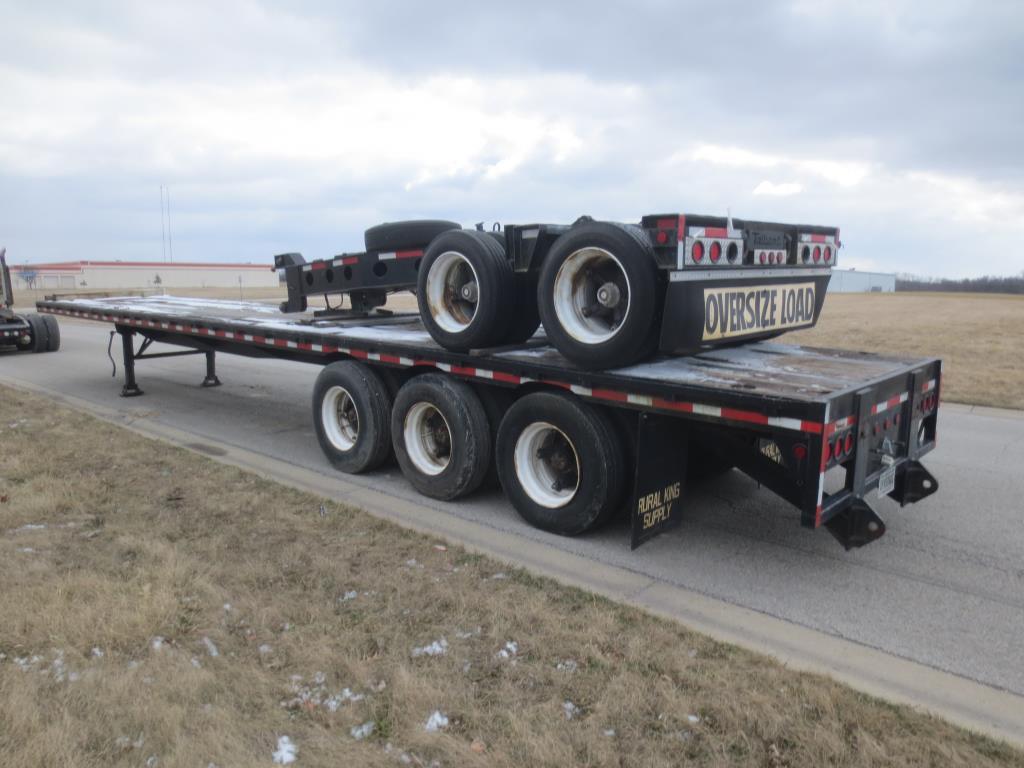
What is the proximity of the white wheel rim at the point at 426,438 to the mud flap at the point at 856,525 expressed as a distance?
2934 mm

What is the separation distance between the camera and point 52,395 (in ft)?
36.6

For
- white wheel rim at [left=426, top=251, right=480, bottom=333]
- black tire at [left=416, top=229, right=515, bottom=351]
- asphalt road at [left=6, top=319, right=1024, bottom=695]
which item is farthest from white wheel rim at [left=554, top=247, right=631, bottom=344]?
asphalt road at [left=6, top=319, right=1024, bottom=695]

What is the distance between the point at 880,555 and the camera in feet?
16.1

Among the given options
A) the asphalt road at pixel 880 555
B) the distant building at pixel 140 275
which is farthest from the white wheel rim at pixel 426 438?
the distant building at pixel 140 275

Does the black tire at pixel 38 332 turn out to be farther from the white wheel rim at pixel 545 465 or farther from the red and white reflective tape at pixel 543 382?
the white wheel rim at pixel 545 465

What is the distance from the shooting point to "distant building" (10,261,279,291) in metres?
79.8

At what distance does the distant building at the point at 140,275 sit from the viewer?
7981 cm

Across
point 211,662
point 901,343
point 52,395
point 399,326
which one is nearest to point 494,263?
point 399,326

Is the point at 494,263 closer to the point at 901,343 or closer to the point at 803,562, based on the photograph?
the point at 803,562

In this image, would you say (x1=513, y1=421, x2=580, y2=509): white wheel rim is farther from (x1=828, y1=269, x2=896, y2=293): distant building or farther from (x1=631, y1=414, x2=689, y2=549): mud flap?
(x1=828, y1=269, x2=896, y2=293): distant building

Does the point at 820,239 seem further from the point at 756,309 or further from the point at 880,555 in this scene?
the point at 880,555

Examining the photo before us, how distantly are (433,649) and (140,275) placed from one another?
91.9 m

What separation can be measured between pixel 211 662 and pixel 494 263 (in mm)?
3115

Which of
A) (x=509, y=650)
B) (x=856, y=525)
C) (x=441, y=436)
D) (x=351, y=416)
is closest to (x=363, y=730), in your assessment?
(x=509, y=650)
